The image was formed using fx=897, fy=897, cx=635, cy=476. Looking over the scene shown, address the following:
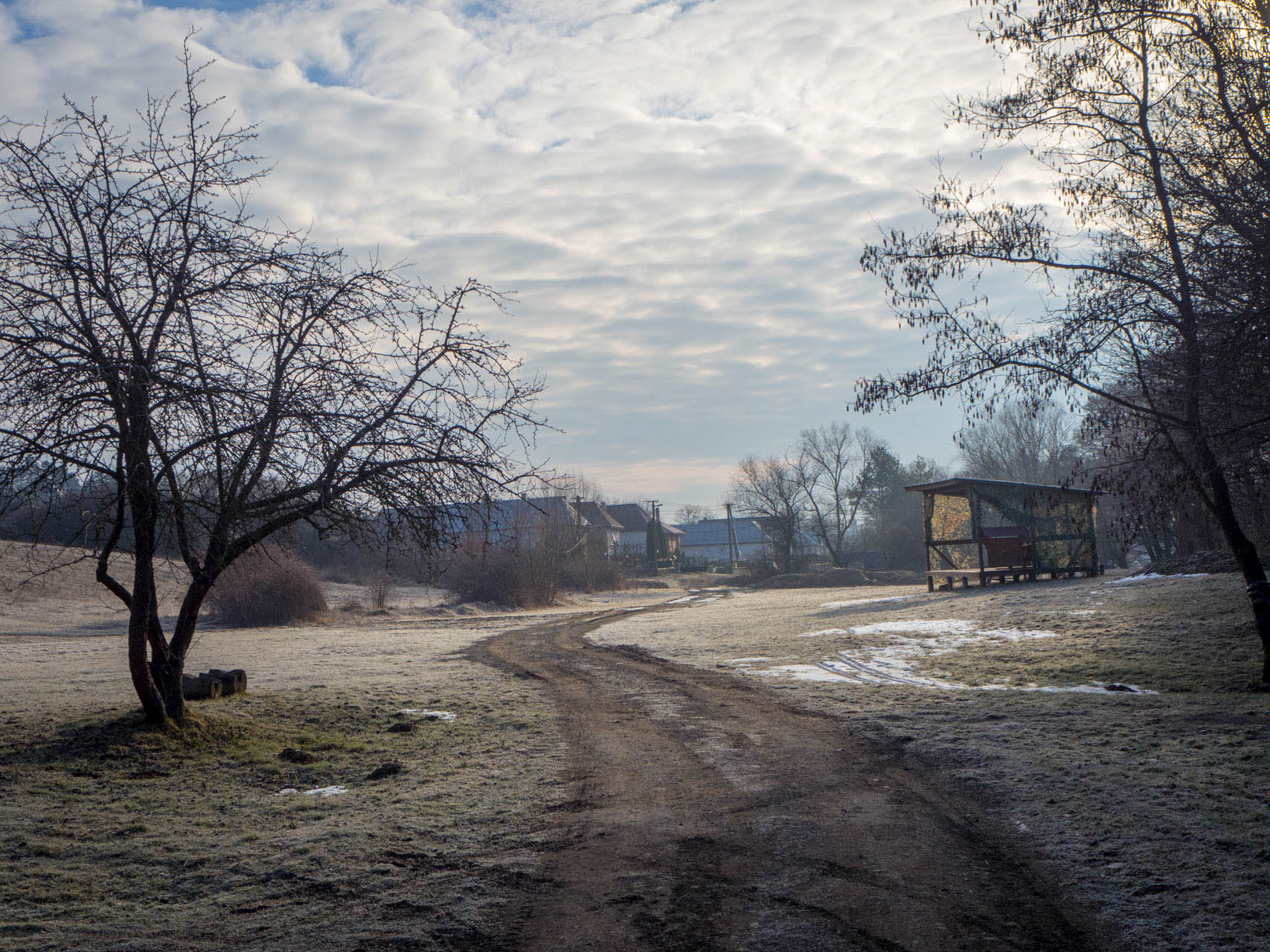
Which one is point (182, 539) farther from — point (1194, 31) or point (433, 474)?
point (1194, 31)

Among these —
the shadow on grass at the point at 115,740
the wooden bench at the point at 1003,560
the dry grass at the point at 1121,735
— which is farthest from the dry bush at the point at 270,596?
the shadow on grass at the point at 115,740

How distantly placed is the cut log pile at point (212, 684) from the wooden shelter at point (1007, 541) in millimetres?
20116

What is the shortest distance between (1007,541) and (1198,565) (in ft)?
18.1

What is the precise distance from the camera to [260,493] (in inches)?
336

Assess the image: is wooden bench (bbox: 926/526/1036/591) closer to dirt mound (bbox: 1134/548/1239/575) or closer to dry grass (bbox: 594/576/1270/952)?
dirt mound (bbox: 1134/548/1239/575)

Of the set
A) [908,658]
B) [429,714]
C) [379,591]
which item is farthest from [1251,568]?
[379,591]

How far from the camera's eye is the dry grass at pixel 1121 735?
13.4 feet

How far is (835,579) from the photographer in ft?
165

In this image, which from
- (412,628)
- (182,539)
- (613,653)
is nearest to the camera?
(182,539)

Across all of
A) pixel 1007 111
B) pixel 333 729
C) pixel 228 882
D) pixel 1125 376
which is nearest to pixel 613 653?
pixel 333 729

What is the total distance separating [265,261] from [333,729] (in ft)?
14.9

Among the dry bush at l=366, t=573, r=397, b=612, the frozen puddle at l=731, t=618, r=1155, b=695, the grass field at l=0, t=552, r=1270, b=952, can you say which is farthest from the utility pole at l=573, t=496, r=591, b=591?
the grass field at l=0, t=552, r=1270, b=952

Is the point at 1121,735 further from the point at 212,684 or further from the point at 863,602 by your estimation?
the point at 863,602

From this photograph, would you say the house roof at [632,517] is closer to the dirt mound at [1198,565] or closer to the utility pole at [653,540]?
the utility pole at [653,540]
